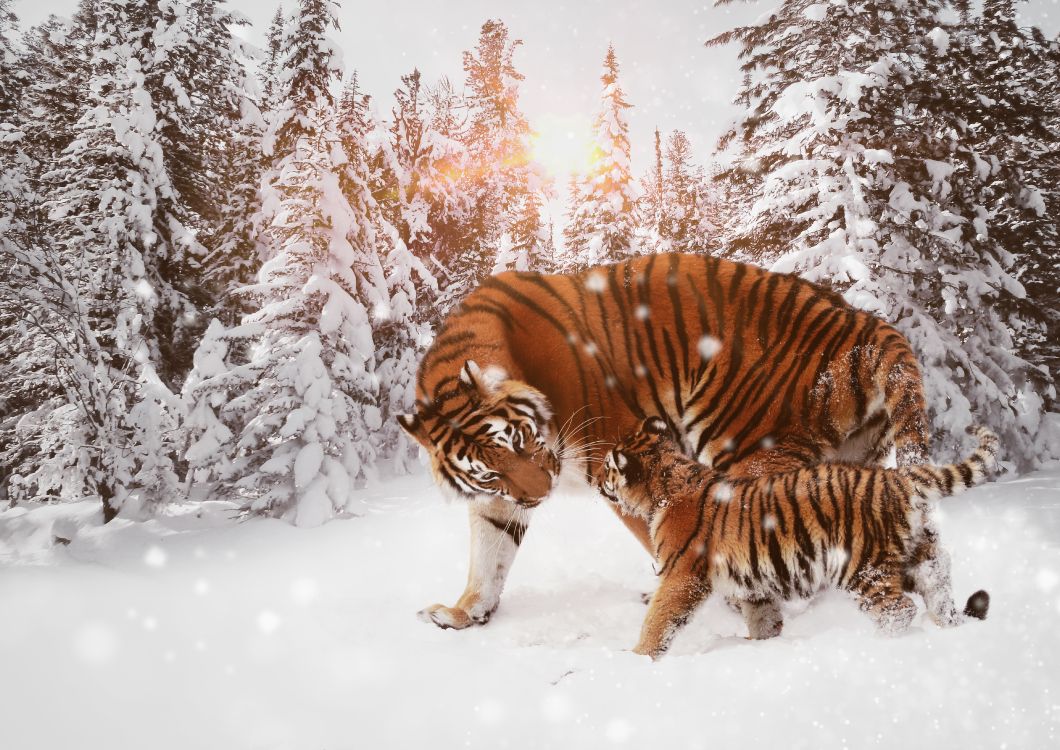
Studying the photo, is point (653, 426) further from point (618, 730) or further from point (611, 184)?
point (611, 184)

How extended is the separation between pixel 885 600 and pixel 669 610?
1.04 meters

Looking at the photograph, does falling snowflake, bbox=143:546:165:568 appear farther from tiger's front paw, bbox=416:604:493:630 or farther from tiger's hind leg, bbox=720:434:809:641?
tiger's hind leg, bbox=720:434:809:641

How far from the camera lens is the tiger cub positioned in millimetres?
2953

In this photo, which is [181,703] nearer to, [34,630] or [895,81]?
[34,630]

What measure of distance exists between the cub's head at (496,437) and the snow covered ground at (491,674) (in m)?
0.85

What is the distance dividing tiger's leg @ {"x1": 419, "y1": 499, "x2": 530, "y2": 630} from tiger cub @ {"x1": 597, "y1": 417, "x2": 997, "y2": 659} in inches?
34.1

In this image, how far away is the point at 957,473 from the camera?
285 cm

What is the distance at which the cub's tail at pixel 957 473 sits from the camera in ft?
9.27

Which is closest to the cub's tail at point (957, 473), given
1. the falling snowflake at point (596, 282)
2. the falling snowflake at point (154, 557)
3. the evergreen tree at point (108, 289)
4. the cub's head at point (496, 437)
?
the cub's head at point (496, 437)

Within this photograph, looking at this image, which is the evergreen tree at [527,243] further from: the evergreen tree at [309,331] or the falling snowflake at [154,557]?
the falling snowflake at [154,557]

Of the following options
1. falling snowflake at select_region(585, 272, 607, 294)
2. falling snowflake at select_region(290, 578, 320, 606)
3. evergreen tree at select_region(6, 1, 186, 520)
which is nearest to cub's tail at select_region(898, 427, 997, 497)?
falling snowflake at select_region(585, 272, 607, 294)

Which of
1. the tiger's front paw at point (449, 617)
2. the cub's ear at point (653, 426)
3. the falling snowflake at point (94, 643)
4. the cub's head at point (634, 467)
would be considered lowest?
the tiger's front paw at point (449, 617)

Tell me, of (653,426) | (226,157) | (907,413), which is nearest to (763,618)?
Answer: (653,426)

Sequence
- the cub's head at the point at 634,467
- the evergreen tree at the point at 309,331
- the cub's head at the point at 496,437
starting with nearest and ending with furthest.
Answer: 1. the cub's head at the point at 496,437
2. the cub's head at the point at 634,467
3. the evergreen tree at the point at 309,331
